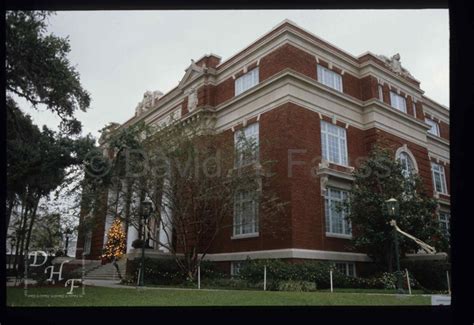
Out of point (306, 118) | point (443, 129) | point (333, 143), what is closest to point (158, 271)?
point (306, 118)

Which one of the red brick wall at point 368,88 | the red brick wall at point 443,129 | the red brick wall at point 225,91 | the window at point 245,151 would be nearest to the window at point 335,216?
the window at point 245,151

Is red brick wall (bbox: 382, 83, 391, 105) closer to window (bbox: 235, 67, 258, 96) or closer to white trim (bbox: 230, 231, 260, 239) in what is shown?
window (bbox: 235, 67, 258, 96)

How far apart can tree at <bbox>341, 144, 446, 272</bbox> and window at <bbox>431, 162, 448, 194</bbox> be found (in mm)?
8352

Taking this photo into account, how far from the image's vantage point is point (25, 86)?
401 inches

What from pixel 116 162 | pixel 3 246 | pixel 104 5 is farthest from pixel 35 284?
pixel 104 5

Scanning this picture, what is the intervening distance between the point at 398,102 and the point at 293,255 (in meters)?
11.5

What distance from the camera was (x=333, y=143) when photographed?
18188 mm

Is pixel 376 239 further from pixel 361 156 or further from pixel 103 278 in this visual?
pixel 103 278

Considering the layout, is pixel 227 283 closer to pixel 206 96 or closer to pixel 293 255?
pixel 293 255

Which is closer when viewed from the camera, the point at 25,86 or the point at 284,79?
the point at 25,86

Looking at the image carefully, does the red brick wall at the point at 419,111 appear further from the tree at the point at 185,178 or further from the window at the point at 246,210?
the window at the point at 246,210

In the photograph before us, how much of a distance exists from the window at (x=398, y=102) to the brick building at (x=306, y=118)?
0.19ft
